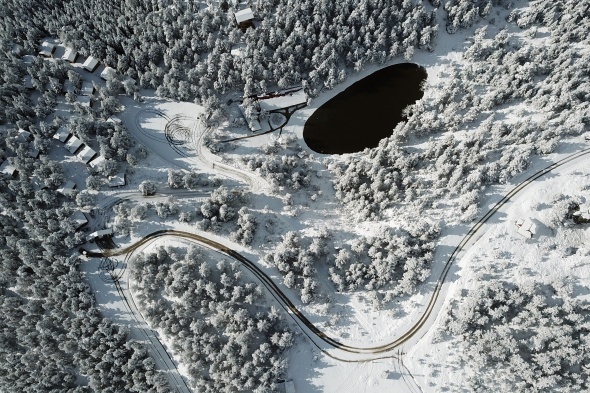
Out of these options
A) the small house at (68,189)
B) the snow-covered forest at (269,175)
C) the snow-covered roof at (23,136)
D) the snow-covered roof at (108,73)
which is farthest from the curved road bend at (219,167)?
the snow-covered roof at (23,136)

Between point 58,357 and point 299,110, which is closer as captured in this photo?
point 58,357

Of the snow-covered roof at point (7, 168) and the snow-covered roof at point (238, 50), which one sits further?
the snow-covered roof at point (238, 50)

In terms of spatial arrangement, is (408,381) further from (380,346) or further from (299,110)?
(299,110)

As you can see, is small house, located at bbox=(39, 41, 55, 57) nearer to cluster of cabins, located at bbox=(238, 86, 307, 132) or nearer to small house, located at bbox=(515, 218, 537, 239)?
cluster of cabins, located at bbox=(238, 86, 307, 132)

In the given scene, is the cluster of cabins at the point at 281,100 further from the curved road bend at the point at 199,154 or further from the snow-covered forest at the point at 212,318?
the snow-covered forest at the point at 212,318

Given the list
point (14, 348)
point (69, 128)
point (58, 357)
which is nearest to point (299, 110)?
point (69, 128)

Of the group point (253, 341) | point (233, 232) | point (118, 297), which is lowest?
point (253, 341)

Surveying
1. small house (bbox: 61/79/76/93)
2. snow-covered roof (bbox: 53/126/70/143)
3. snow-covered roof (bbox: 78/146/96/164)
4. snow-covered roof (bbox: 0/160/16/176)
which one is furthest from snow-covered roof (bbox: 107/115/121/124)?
snow-covered roof (bbox: 0/160/16/176)
